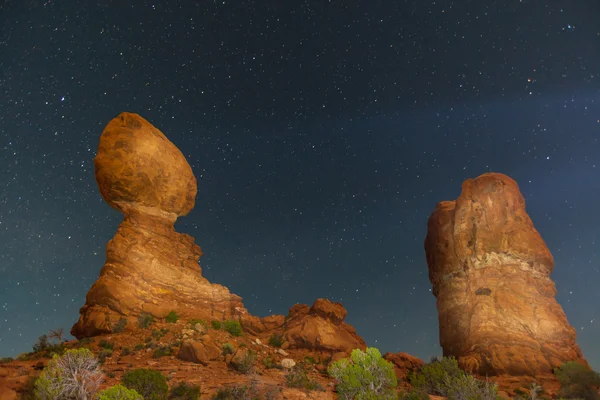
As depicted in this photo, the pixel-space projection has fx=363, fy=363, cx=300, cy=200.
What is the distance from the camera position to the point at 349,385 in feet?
70.2

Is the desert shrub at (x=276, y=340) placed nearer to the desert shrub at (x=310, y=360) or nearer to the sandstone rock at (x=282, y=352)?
the sandstone rock at (x=282, y=352)

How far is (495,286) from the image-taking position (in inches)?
1312

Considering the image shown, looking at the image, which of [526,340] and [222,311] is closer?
[526,340]

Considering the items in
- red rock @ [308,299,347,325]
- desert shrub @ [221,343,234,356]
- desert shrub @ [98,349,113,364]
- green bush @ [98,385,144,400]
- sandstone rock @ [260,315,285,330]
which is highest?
red rock @ [308,299,347,325]

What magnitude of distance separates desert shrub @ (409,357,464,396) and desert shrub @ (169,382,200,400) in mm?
15981

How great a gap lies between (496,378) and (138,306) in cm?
2855

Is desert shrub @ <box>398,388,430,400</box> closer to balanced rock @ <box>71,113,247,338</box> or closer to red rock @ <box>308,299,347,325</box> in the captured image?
red rock @ <box>308,299,347,325</box>

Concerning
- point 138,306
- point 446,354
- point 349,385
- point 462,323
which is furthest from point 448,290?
point 138,306

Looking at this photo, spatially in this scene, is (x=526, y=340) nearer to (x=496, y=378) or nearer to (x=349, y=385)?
(x=496, y=378)

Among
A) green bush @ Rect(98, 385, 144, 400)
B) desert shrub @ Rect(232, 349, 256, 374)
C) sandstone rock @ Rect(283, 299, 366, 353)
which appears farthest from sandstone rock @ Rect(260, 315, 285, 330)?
green bush @ Rect(98, 385, 144, 400)

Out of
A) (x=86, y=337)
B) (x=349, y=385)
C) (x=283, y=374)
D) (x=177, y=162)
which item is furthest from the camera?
(x=177, y=162)

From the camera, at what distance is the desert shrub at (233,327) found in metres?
30.1

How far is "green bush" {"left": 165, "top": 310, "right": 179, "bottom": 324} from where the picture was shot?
95.6 feet

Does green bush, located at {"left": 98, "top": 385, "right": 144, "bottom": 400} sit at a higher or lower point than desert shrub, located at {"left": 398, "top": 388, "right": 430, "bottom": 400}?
lower
